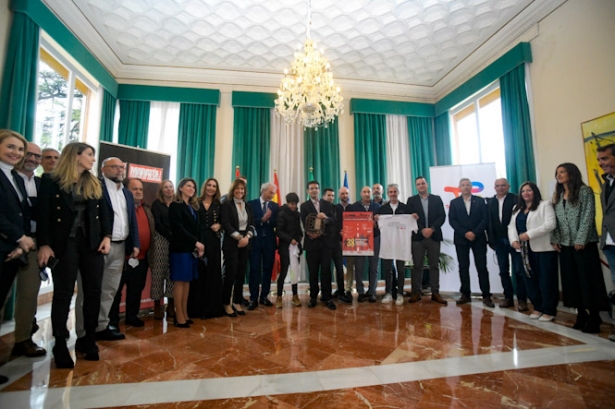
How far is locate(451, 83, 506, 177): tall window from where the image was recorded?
16.5 ft

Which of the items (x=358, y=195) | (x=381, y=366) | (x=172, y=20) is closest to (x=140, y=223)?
(x=381, y=366)

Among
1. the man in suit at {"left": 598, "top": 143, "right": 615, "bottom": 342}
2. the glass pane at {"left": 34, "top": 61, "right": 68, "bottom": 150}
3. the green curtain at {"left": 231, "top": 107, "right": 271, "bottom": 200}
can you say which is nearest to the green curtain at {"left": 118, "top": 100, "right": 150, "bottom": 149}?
the glass pane at {"left": 34, "top": 61, "right": 68, "bottom": 150}

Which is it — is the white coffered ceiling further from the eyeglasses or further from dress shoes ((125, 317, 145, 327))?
dress shoes ((125, 317, 145, 327))

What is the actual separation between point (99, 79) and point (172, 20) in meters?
1.75

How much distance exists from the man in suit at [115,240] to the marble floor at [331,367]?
17 centimetres

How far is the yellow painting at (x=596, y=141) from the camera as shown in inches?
128

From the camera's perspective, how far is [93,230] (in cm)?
191

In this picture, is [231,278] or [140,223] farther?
[231,278]

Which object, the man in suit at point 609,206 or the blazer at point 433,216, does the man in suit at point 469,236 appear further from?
Result: the man in suit at point 609,206

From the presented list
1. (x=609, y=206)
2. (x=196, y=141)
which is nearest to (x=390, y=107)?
(x=196, y=141)

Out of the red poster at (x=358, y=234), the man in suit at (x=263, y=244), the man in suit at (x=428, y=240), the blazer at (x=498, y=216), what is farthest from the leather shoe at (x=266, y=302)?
the blazer at (x=498, y=216)

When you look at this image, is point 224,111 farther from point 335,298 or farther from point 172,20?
point 335,298

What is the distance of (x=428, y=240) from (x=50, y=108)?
5648 mm

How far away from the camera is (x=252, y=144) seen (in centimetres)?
574
